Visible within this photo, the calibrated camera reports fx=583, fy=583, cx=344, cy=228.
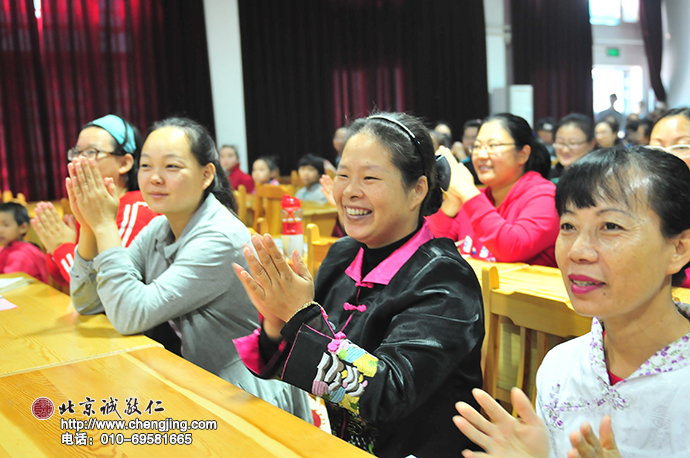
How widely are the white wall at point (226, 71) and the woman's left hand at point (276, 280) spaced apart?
6.54 m

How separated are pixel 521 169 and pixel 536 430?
1967 mm

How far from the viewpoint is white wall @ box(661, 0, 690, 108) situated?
10.7 meters

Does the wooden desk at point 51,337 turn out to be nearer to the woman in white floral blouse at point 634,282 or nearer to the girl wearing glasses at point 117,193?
the girl wearing glasses at point 117,193

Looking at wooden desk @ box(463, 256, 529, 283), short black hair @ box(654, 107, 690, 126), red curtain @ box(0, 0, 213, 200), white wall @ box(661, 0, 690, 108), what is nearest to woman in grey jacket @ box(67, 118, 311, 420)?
wooden desk @ box(463, 256, 529, 283)

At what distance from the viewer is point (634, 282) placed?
2.96 feet

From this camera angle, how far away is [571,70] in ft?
33.8

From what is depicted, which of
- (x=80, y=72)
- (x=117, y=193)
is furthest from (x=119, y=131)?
(x=80, y=72)

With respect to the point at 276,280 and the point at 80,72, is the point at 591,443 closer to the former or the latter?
the point at 276,280

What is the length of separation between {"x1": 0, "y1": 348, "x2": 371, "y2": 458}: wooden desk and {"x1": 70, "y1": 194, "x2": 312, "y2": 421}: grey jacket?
0.19m

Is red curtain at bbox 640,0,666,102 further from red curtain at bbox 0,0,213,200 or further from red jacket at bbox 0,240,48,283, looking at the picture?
→ red jacket at bbox 0,240,48,283

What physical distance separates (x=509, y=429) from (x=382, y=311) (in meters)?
0.42

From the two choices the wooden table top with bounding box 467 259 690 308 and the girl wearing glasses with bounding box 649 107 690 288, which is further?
the girl wearing glasses with bounding box 649 107 690 288

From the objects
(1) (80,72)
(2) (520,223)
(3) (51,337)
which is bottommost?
(3) (51,337)

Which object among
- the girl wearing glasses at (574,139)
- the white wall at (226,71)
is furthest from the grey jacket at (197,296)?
the white wall at (226,71)
